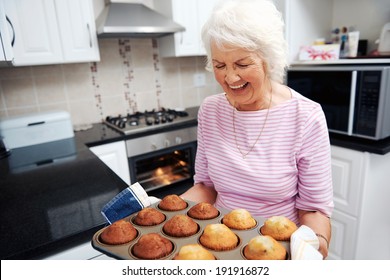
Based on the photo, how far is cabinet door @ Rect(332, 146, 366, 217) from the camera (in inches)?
58.2

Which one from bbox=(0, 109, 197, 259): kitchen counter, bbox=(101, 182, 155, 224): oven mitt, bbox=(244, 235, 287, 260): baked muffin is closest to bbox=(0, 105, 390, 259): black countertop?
bbox=(0, 109, 197, 259): kitchen counter

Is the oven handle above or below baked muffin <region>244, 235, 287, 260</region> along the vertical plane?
above

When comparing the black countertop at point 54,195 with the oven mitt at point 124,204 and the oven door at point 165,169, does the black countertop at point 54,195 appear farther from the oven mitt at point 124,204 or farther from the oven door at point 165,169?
the oven door at point 165,169

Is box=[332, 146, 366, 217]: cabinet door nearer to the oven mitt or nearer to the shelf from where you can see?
the shelf

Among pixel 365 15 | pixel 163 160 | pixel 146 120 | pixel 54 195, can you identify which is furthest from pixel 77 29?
pixel 365 15

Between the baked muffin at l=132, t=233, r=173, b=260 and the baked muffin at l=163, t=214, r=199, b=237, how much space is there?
1.5 inches

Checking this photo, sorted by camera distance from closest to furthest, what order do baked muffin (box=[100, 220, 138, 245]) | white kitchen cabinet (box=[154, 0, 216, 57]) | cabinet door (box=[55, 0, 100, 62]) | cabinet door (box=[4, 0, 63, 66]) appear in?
baked muffin (box=[100, 220, 138, 245])
cabinet door (box=[4, 0, 63, 66])
cabinet door (box=[55, 0, 100, 62])
white kitchen cabinet (box=[154, 0, 216, 57])

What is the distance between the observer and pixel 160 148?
6.51ft

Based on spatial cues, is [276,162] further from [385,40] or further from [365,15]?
[365,15]

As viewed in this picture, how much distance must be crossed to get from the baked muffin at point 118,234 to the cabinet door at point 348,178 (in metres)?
1.30

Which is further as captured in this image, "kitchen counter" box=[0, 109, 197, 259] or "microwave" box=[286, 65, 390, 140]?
"microwave" box=[286, 65, 390, 140]

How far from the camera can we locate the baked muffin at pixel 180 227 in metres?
0.64

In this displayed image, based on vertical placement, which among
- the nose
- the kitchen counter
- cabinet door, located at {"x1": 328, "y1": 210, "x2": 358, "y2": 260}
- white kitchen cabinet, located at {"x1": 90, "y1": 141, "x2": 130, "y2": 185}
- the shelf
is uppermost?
the shelf

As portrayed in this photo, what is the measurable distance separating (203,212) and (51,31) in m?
1.58
